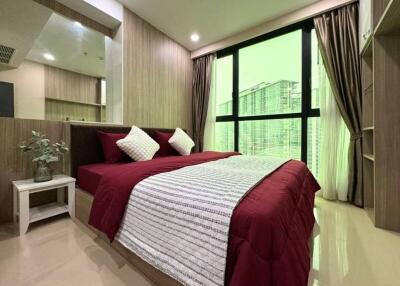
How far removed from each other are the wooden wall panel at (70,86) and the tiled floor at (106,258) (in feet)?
10.1

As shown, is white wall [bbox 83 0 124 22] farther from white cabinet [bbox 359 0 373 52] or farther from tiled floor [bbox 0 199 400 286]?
white cabinet [bbox 359 0 373 52]

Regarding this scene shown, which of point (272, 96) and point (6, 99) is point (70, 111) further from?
point (272, 96)

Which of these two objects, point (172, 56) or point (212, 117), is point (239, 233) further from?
point (172, 56)

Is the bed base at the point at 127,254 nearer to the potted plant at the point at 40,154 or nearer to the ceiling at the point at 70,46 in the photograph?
the potted plant at the point at 40,154

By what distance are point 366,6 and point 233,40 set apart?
1.90 m

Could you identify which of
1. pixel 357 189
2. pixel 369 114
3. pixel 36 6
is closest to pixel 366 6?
pixel 369 114

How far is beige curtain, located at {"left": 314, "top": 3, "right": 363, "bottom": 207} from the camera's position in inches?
94.7

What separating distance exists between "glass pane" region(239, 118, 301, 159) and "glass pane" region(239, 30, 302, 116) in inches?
8.0

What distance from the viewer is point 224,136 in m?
3.96

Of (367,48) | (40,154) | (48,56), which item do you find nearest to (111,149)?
(40,154)

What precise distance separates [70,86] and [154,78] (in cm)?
215

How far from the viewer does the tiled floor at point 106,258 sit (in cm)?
118

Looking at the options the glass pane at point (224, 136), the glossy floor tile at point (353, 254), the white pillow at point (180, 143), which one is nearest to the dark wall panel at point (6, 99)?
the white pillow at point (180, 143)

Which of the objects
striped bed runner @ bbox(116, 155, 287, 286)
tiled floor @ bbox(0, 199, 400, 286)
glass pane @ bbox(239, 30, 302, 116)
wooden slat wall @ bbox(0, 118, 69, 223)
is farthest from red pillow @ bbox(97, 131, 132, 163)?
glass pane @ bbox(239, 30, 302, 116)
